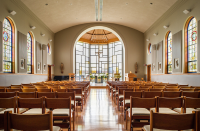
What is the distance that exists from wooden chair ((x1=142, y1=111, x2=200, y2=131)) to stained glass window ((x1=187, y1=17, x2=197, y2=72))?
7601mm

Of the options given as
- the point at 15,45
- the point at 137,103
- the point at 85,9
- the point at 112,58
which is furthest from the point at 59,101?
the point at 112,58

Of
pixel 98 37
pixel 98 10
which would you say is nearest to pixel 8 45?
pixel 98 10

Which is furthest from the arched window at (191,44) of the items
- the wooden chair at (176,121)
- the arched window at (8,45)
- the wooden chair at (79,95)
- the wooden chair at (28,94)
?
the arched window at (8,45)

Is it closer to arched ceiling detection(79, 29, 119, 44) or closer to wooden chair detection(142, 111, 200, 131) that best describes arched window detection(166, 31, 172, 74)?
arched ceiling detection(79, 29, 119, 44)

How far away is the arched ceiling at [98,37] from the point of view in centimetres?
2083

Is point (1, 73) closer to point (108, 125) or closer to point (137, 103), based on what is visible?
point (108, 125)

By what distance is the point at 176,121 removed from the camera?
4.94 ft

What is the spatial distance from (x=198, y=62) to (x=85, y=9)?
8.62m

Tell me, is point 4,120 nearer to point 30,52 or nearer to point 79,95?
point 79,95

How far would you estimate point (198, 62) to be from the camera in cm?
738

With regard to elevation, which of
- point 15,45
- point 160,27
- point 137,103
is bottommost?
point 137,103

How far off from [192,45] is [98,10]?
7.50m

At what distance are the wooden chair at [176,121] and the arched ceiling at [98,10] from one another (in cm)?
978

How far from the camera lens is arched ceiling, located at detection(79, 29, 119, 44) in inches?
820
